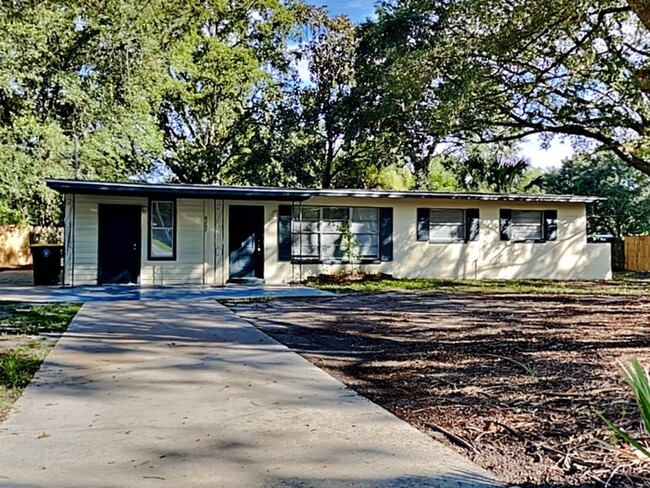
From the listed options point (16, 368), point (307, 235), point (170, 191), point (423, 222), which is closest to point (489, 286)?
point (423, 222)

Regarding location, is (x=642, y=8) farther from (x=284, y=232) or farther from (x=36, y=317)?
(x=284, y=232)

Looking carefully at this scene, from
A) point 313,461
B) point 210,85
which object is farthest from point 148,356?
point 210,85

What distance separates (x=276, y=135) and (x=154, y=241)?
34.9ft

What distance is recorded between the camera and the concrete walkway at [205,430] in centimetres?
296

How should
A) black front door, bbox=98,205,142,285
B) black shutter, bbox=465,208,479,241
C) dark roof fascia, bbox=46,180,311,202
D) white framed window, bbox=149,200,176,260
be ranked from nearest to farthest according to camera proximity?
dark roof fascia, bbox=46,180,311,202 → black front door, bbox=98,205,142,285 → white framed window, bbox=149,200,176,260 → black shutter, bbox=465,208,479,241

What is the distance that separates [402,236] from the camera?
17266 mm

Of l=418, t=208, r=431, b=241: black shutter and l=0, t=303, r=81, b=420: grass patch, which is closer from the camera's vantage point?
l=0, t=303, r=81, b=420: grass patch

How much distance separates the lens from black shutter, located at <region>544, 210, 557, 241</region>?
18.4 metres

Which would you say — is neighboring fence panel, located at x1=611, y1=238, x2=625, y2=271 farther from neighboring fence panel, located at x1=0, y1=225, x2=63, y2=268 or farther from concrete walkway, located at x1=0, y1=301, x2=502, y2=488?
neighboring fence panel, located at x1=0, y1=225, x2=63, y2=268

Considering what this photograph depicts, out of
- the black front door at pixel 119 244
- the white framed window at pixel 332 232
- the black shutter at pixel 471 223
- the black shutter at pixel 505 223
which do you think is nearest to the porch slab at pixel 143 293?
the black front door at pixel 119 244

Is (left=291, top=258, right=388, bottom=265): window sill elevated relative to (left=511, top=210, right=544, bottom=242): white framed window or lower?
lower

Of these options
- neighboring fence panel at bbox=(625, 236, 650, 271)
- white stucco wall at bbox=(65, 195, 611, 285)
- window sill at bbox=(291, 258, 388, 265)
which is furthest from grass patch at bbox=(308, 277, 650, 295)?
neighboring fence panel at bbox=(625, 236, 650, 271)

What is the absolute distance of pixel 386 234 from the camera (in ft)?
56.1

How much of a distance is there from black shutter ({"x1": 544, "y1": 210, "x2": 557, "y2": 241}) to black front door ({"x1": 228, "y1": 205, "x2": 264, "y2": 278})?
30.0ft
